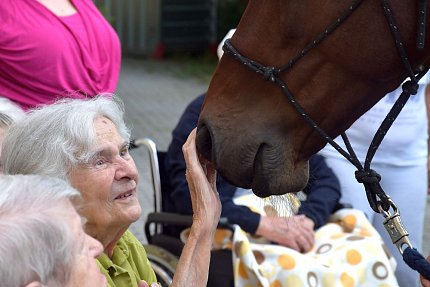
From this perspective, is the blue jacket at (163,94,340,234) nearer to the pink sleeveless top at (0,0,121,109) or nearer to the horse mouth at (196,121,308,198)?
the pink sleeveless top at (0,0,121,109)

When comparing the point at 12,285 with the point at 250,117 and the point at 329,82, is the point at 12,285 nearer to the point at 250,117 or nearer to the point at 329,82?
the point at 250,117

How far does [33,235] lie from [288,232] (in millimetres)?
2113

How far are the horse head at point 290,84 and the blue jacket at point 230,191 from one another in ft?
4.49

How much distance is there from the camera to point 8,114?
9.73 ft

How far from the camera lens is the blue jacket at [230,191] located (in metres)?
3.89

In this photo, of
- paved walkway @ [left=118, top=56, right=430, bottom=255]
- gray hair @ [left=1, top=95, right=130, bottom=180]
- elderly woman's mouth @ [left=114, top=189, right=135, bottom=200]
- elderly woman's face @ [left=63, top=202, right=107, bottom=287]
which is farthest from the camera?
paved walkway @ [left=118, top=56, right=430, bottom=255]

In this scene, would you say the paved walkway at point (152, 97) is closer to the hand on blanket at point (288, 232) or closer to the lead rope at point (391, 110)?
the hand on blanket at point (288, 232)

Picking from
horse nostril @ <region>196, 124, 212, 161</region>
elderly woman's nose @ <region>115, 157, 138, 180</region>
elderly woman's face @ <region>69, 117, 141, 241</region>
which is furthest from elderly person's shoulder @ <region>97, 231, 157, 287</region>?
horse nostril @ <region>196, 124, 212, 161</region>

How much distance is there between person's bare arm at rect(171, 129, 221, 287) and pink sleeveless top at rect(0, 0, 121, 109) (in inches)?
30.6

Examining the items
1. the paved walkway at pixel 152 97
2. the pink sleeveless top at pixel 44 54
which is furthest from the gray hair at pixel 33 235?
the paved walkway at pixel 152 97

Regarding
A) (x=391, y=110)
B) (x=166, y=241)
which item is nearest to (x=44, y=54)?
(x=166, y=241)

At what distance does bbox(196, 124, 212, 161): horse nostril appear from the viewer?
96.0 inches

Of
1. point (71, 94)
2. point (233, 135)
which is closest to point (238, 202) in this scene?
point (71, 94)

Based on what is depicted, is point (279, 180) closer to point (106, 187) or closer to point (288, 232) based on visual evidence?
point (106, 187)
